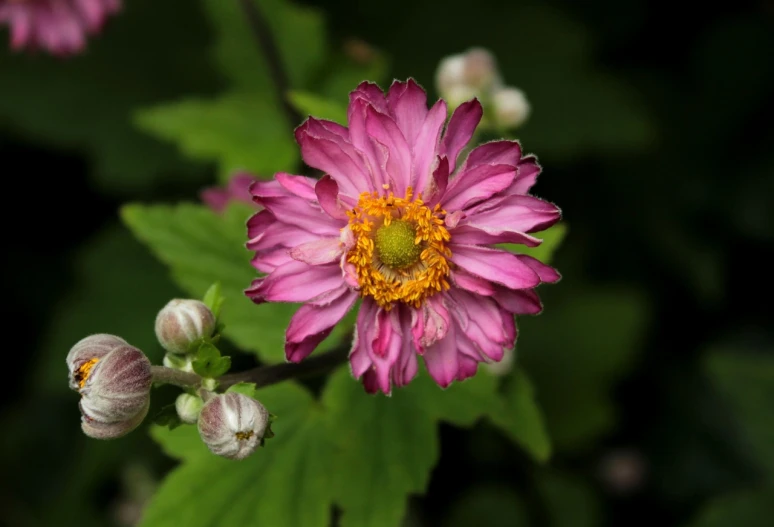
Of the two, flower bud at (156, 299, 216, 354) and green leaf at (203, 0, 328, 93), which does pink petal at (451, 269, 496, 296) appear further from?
green leaf at (203, 0, 328, 93)

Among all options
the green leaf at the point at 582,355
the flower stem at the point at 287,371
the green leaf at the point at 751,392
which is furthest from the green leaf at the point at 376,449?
the green leaf at the point at 582,355

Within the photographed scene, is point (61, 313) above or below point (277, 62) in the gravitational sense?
below

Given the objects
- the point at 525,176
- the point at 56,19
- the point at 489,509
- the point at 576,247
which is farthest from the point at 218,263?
the point at 576,247

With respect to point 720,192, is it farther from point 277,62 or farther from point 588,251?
point 277,62

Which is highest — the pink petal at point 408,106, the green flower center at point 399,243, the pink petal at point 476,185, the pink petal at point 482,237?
the pink petal at point 408,106

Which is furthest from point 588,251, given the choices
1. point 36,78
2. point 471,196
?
point 36,78

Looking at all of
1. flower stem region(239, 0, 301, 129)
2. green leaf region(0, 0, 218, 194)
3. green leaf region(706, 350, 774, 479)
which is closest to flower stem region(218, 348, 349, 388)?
flower stem region(239, 0, 301, 129)

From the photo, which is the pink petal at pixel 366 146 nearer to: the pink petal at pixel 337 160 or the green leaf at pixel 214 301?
the pink petal at pixel 337 160
